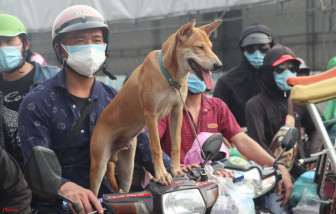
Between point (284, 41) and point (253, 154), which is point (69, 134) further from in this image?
point (284, 41)

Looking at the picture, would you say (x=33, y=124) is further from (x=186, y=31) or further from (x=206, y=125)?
(x=206, y=125)

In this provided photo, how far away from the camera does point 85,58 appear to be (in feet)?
10.7

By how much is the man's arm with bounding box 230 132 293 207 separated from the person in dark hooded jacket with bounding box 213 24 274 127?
212 cm

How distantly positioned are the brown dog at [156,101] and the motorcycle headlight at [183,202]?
0.47 feet

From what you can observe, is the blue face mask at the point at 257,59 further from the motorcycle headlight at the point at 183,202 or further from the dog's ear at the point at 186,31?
the motorcycle headlight at the point at 183,202

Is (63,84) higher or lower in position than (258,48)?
higher

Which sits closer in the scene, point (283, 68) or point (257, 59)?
point (283, 68)

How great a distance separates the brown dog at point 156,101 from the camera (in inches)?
104

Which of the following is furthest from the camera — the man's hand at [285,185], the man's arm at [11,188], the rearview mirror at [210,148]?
the man's hand at [285,185]

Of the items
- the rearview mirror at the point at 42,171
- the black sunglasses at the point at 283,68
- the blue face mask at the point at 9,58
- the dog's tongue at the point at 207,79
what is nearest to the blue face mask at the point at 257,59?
the black sunglasses at the point at 283,68

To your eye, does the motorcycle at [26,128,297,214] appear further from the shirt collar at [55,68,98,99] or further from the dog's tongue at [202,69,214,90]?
the shirt collar at [55,68,98,99]

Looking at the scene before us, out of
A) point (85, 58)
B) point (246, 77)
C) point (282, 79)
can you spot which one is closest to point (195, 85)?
point (85, 58)

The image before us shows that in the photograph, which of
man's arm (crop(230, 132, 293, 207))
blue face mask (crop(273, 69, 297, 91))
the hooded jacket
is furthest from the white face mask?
blue face mask (crop(273, 69, 297, 91))

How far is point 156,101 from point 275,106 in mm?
2905
